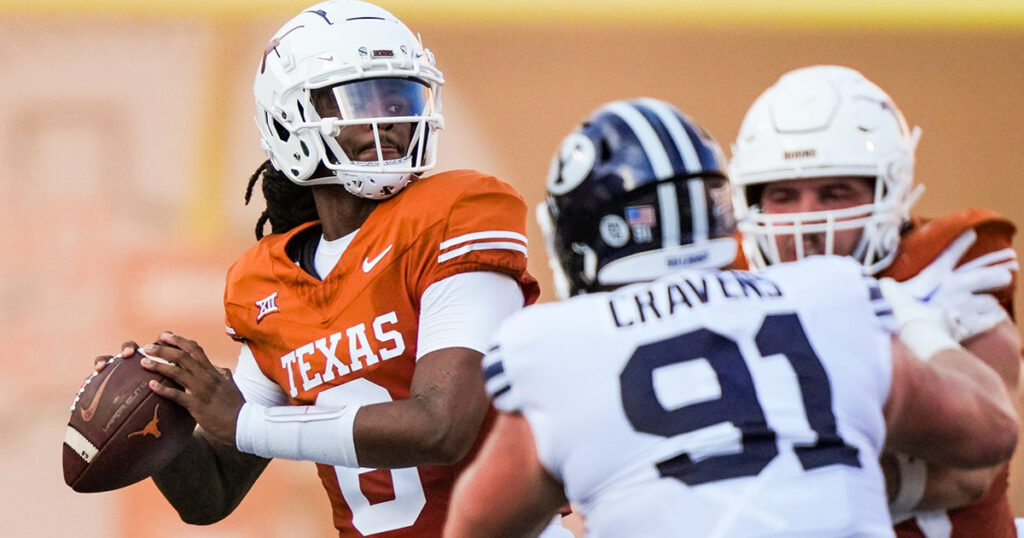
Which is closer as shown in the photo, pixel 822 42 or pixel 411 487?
pixel 411 487

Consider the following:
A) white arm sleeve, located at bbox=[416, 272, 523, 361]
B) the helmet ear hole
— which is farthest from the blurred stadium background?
white arm sleeve, located at bbox=[416, 272, 523, 361]

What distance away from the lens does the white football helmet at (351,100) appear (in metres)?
2.64

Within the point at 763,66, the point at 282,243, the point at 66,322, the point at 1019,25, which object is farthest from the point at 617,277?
the point at 1019,25

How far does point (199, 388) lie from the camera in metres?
2.50

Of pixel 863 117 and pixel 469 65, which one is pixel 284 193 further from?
pixel 469 65

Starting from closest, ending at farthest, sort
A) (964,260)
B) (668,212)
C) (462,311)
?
(668,212)
(964,260)
(462,311)

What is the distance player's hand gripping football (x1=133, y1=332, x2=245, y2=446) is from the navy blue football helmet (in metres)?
0.89

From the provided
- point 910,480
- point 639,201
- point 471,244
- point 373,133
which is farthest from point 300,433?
point 910,480

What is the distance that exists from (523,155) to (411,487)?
2778mm

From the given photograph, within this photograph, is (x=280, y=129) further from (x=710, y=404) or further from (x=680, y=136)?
(x=710, y=404)

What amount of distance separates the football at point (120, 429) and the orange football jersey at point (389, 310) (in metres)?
0.25

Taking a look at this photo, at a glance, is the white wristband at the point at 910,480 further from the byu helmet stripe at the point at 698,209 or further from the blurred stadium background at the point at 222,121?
the blurred stadium background at the point at 222,121

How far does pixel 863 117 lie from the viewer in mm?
2385

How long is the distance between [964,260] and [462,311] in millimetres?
868
